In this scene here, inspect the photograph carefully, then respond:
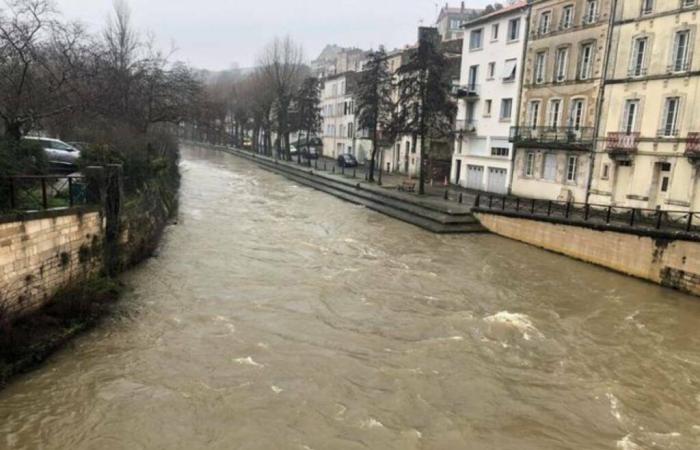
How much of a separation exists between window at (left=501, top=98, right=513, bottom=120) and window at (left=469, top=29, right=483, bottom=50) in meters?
4.82

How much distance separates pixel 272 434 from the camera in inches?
335

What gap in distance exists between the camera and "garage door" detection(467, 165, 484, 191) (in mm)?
35047

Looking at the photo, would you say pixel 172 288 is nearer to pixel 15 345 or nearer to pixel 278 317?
pixel 278 317

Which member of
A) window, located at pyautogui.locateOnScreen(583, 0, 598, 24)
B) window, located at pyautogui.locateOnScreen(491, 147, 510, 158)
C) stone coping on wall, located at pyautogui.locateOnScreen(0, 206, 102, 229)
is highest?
window, located at pyautogui.locateOnScreen(583, 0, 598, 24)

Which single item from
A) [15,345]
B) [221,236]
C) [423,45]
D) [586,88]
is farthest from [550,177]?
[15,345]

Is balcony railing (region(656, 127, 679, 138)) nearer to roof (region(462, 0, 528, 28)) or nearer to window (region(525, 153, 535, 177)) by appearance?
window (region(525, 153, 535, 177))

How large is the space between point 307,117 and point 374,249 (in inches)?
1487

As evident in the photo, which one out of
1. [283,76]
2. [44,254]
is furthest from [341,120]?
[44,254]

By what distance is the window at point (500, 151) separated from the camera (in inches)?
1281

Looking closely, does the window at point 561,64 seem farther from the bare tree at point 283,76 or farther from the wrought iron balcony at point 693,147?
the bare tree at point 283,76

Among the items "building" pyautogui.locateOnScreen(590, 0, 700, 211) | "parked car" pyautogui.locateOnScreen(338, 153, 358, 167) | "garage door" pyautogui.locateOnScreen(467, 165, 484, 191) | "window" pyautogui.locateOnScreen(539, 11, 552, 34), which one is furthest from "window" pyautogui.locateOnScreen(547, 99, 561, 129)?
"parked car" pyautogui.locateOnScreen(338, 153, 358, 167)

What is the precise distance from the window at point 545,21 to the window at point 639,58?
20.6ft

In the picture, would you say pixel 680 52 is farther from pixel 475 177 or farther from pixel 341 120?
pixel 341 120

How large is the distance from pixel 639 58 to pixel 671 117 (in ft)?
11.3
